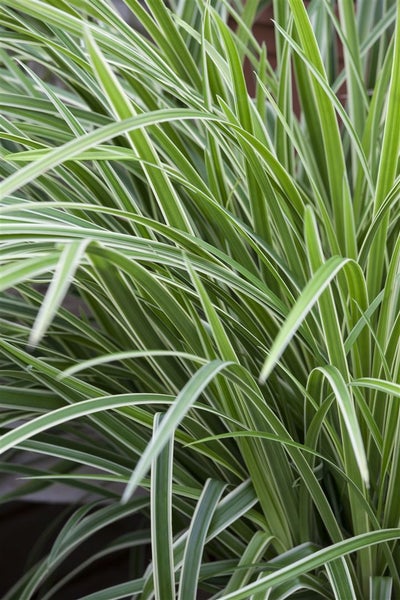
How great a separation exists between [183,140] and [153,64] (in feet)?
0.61

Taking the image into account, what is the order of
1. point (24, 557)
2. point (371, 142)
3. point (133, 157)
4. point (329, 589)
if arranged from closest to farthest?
point (133, 157), point (329, 589), point (371, 142), point (24, 557)

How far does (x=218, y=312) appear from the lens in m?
0.65

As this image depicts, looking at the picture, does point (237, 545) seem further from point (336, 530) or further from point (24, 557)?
point (24, 557)

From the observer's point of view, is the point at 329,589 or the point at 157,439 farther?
the point at 329,589

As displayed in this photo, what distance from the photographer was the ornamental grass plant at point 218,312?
0.54m

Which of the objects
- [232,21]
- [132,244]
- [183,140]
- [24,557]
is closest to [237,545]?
[132,244]

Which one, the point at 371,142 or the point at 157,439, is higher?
the point at 371,142

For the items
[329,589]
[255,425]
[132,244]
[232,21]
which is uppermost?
[232,21]

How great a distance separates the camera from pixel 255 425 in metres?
0.62

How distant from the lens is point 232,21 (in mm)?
1544

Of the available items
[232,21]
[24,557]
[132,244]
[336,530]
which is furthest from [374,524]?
[232,21]

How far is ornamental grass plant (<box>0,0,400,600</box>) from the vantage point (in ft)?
1.77

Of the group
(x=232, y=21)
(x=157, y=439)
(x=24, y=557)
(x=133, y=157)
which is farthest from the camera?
(x=232, y=21)

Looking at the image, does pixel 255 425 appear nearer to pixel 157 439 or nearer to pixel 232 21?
pixel 157 439
